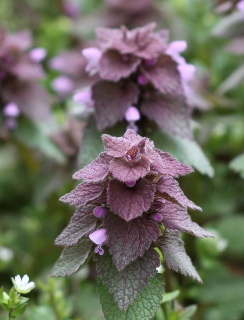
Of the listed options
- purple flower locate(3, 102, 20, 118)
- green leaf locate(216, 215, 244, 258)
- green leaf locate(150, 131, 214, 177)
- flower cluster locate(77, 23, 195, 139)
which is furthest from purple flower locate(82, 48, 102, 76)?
green leaf locate(216, 215, 244, 258)

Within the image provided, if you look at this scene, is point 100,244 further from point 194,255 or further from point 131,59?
point 194,255

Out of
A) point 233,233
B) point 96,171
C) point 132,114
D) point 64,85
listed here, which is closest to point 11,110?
point 64,85

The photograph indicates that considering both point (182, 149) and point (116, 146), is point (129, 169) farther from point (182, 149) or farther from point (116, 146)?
point (182, 149)

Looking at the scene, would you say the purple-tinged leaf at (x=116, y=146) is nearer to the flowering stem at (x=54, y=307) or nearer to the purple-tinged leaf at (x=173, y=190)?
the purple-tinged leaf at (x=173, y=190)

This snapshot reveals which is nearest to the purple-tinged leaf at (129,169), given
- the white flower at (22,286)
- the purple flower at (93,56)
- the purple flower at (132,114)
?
the white flower at (22,286)

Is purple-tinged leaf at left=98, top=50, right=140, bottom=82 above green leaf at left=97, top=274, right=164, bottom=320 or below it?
above

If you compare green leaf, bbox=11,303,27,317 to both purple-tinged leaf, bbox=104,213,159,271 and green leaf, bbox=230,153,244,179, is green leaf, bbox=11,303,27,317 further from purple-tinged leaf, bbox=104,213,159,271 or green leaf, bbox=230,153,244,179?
green leaf, bbox=230,153,244,179

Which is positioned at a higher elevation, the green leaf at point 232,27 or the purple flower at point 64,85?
the purple flower at point 64,85
